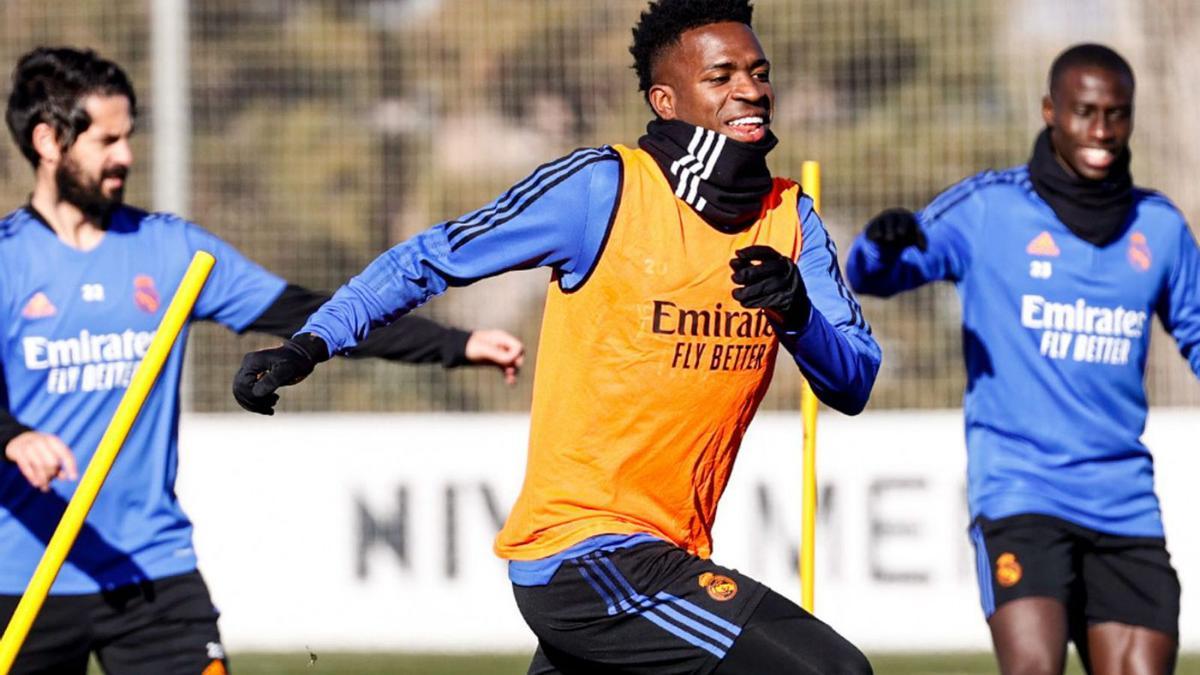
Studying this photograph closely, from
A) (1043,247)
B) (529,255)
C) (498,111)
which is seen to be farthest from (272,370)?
(498,111)

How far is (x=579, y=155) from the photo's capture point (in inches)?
174

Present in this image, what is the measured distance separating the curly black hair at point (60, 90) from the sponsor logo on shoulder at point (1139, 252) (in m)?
2.96

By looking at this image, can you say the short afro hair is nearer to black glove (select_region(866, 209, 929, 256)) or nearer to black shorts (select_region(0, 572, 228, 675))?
black glove (select_region(866, 209, 929, 256))

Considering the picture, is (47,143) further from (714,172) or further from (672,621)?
(672,621)

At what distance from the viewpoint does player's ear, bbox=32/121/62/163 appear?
18.5ft

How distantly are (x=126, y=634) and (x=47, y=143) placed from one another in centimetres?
140

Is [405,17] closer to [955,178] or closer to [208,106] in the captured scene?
[208,106]

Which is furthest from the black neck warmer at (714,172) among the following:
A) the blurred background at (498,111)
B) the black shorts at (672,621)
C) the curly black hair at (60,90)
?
the blurred background at (498,111)

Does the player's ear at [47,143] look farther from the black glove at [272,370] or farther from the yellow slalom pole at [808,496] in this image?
the yellow slalom pole at [808,496]

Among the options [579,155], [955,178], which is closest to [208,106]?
[955,178]

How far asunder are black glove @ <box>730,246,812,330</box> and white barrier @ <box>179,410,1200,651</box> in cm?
577

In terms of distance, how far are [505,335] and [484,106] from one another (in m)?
6.44

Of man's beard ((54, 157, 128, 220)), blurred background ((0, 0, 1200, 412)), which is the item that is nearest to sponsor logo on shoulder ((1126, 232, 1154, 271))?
man's beard ((54, 157, 128, 220))

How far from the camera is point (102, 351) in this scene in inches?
215
